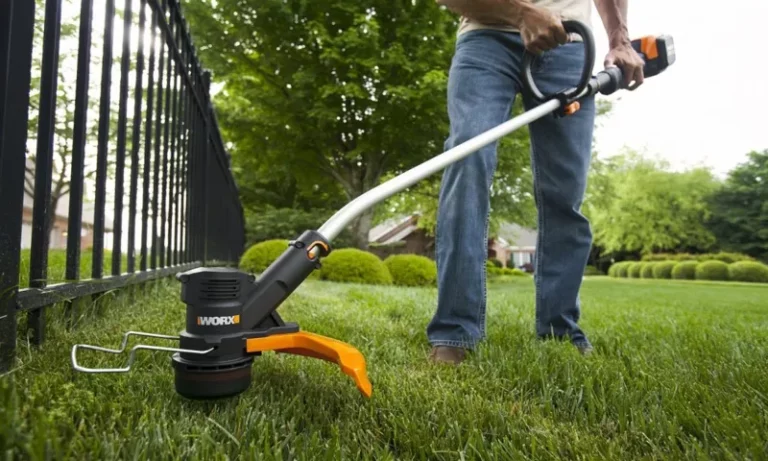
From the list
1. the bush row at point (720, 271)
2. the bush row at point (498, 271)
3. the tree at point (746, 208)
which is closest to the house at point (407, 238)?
the bush row at point (498, 271)

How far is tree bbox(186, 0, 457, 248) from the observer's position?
31.2ft

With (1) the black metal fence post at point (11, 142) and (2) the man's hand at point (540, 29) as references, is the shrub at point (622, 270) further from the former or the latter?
(1) the black metal fence post at point (11, 142)

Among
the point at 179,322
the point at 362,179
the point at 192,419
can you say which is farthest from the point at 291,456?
the point at 362,179

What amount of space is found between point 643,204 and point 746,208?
1542 centimetres

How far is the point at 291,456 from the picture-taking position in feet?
2.63

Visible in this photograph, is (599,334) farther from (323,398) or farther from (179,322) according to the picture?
(179,322)

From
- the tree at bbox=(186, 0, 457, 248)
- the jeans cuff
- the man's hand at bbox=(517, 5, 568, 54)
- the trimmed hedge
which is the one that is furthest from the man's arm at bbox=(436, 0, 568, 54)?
the tree at bbox=(186, 0, 457, 248)

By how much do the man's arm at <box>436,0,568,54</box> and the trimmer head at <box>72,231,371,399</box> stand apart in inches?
43.1

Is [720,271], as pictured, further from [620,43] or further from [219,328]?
[219,328]

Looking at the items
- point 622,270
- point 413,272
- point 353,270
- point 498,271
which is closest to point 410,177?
point 353,270

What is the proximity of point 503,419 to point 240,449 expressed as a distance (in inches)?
19.0

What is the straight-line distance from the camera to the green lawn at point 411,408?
812mm

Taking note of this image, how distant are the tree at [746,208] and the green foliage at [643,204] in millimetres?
2505

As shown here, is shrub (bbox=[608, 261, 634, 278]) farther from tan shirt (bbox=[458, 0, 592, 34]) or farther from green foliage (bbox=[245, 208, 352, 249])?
tan shirt (bbox=[458, 0, 592, 34])
